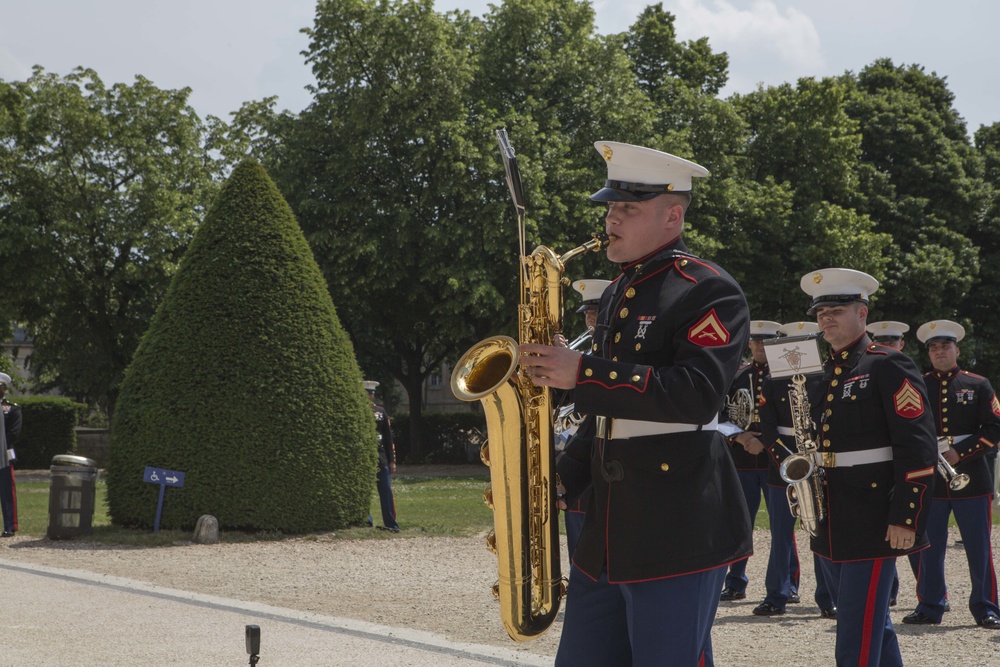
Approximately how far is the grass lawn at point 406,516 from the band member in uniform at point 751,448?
16.5ft

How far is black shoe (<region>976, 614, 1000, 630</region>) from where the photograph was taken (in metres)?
8.00

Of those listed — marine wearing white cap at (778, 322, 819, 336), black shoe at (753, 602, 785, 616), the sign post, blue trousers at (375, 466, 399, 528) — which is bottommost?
black shoe at (753, 602, 785, 616)

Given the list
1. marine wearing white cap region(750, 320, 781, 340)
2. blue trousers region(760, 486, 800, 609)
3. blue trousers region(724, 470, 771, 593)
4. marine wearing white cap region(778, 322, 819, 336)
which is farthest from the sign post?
marine wearing white cap region(778, 322, 819, 336)

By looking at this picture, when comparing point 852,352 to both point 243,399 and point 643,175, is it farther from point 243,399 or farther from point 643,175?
point 243,399

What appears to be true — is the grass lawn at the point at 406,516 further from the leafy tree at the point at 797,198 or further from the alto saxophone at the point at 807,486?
the leafy tree at the point at 797,198

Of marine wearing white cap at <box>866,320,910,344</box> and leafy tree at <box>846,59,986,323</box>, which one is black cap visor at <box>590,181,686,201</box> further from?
leafy tree at <box>846,59,986,323</box>

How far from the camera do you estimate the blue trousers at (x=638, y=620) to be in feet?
11.1

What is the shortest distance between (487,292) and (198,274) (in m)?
12.8

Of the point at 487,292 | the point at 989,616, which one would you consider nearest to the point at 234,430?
the point at 989,616

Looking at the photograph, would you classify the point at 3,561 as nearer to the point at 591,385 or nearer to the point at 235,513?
the point at 235,513

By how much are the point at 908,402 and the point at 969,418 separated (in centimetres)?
416

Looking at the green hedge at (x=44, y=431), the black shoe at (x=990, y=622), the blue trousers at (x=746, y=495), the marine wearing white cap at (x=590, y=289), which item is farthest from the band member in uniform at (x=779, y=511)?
the green hedge at (x=44, y=431)

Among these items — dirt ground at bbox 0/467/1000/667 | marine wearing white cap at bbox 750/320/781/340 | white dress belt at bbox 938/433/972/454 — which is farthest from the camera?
marine wearing white cap at bbox 750/320/781/340

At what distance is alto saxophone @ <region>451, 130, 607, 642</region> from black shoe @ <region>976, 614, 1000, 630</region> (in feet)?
17.6
